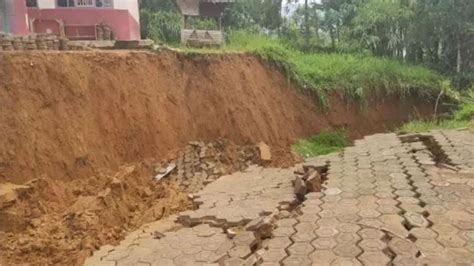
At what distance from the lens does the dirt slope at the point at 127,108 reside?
5.57 metres

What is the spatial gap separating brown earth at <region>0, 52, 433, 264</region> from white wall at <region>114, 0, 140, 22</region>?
4.36m

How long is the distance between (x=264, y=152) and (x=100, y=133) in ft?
10.5

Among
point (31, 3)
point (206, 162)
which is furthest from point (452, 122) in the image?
point (31, 3)

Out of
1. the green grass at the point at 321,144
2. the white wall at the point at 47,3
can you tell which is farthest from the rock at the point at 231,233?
the white wall at the point at 47,3

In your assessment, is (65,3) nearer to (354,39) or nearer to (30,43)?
(30,43)

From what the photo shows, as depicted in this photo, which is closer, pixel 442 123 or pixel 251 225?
pixel 251 225

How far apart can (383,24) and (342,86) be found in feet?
13.8

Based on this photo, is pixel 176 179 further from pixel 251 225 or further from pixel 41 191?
pixel 251 225

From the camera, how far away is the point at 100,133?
6402 millimetres

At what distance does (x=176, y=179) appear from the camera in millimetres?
6809

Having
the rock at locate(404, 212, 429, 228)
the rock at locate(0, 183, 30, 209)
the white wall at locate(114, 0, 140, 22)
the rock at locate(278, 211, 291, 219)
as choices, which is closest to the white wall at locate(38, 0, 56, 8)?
the white wall at locate(114, 0, 140, 22)

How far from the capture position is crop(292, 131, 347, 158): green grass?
371 inches

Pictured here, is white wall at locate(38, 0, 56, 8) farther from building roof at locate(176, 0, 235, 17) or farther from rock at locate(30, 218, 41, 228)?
rock at locate(30, 218, 41, 228)

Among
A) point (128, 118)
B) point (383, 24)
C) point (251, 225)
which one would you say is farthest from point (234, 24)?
point (251, 225)
